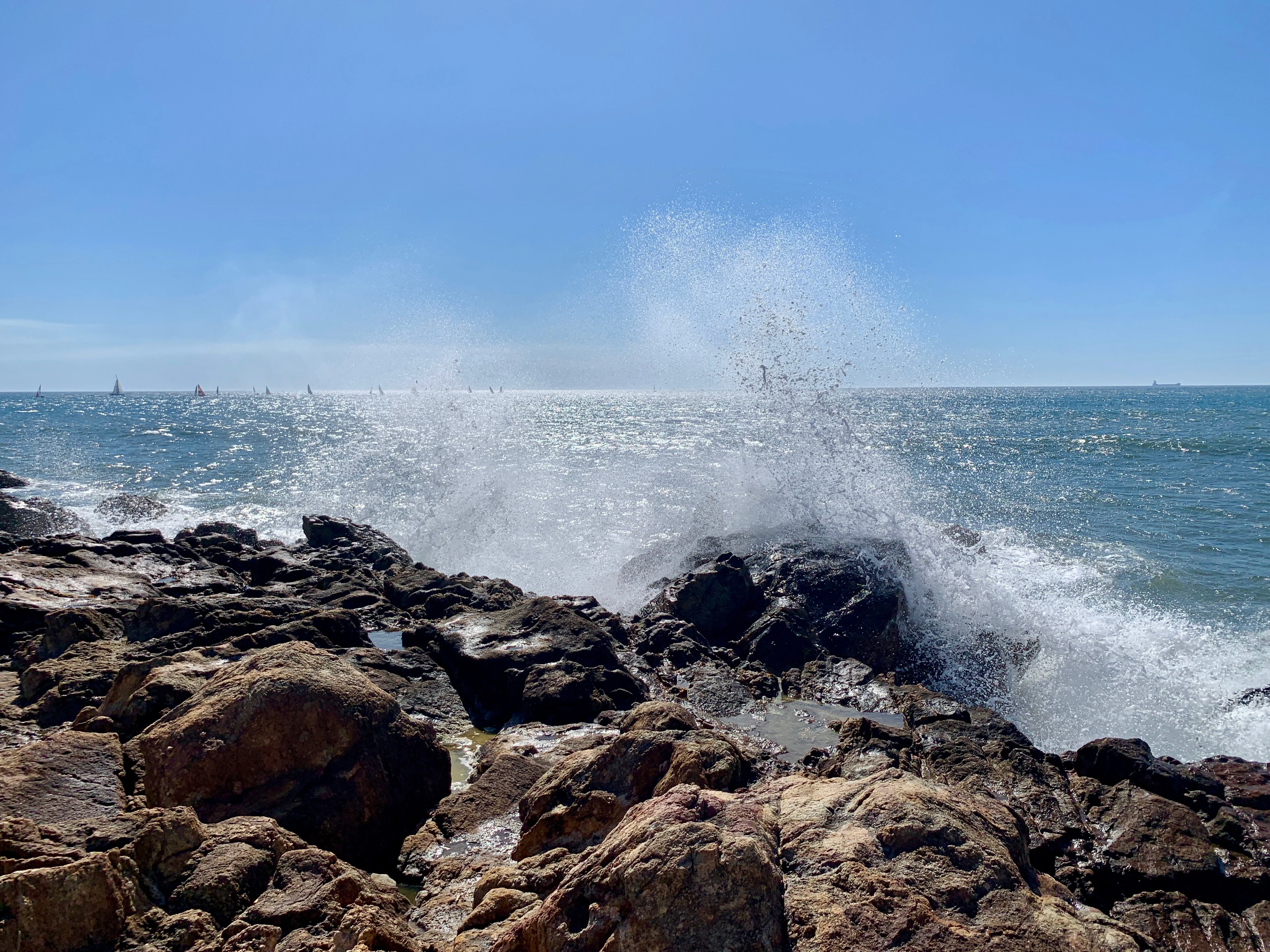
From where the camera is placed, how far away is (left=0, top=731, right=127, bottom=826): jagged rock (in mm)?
3342

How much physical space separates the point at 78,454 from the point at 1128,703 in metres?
43.7

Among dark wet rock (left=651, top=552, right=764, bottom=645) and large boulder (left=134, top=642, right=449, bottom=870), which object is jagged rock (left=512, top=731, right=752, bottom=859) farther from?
dark wet rock (left=651, top=552, right=764, bottom=645)

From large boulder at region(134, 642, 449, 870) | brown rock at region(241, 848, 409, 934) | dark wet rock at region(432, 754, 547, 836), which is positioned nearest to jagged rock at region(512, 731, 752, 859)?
dark wet rock at region(432, 754, 547, 836)

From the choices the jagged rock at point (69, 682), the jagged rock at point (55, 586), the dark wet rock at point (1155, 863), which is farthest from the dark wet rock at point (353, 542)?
the dark wet rock at point (1155, 863)

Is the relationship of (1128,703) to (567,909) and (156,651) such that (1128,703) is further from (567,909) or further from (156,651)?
(156,651)

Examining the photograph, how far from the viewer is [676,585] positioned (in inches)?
443

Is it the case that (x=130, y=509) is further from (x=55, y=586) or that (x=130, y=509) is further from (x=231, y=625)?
(x=231, y=625)

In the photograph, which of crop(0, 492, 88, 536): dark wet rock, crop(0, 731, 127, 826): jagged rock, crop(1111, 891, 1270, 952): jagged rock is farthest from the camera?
crop(0, 492, 88, 536): dark wet rock

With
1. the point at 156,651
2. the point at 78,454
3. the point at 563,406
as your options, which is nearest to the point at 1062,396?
the point at 563,406

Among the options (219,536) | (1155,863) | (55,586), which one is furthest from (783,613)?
(219,536)

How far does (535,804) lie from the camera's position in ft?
13.2

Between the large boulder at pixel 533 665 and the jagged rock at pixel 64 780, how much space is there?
142 inches

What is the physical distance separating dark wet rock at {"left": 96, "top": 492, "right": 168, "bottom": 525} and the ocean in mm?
414

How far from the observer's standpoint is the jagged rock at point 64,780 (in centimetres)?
334
